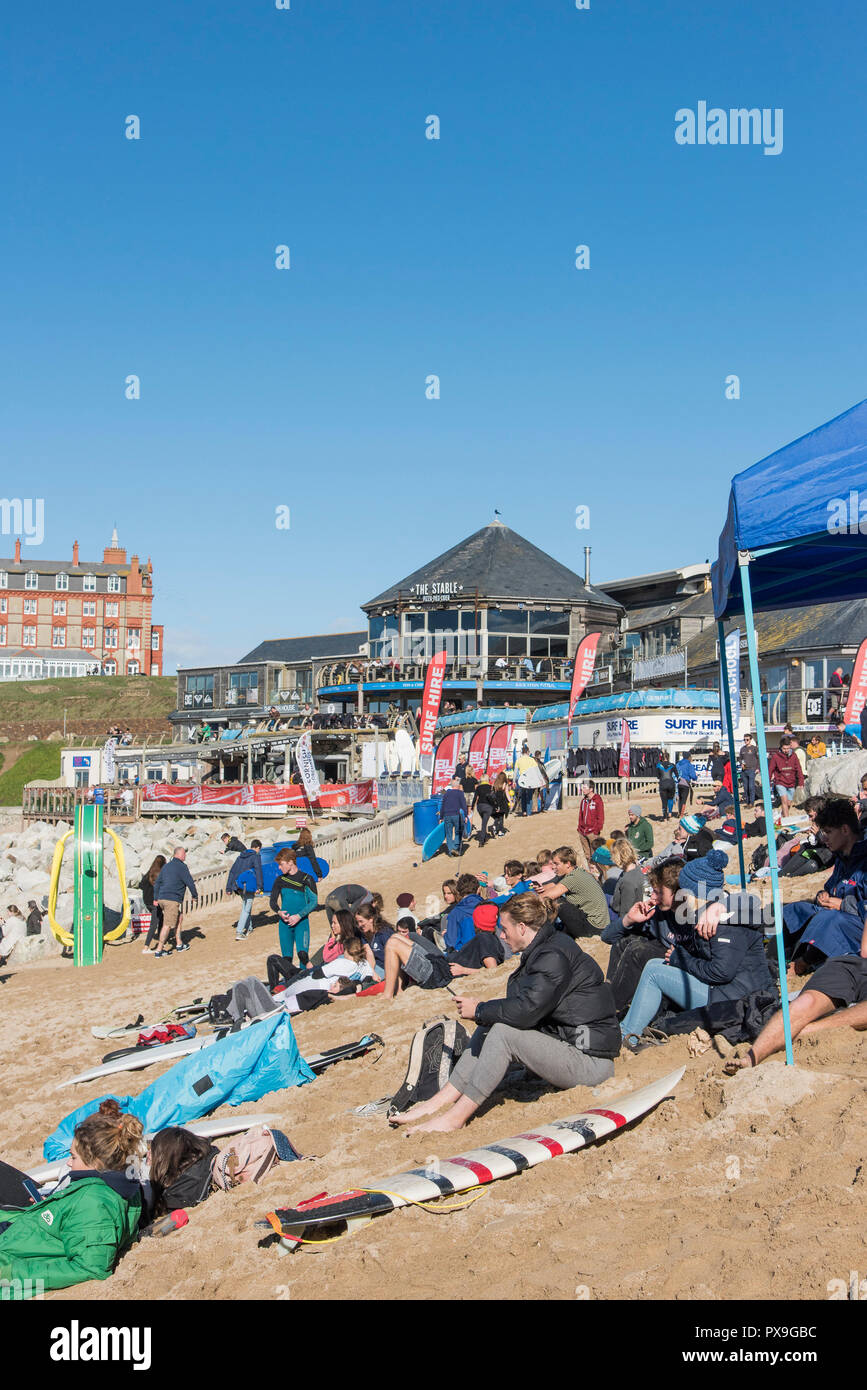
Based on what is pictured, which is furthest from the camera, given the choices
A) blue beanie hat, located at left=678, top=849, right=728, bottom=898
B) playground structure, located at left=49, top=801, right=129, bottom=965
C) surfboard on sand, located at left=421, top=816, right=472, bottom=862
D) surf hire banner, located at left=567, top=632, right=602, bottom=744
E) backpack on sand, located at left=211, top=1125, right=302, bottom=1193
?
surf hire banner, located at left=567, top=632, right=602, bottom=744

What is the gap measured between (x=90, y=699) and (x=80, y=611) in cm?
1709

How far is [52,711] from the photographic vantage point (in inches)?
3000

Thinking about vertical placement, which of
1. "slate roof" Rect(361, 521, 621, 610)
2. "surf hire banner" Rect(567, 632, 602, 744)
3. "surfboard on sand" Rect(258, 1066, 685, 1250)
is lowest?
"surfboard on sand" Rect(258, 1066, 685, 1250)

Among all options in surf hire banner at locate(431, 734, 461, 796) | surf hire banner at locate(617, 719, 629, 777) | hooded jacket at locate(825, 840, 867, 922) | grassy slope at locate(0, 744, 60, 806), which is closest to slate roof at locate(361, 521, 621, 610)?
grassy slope at locate(0, 744, 60, 806)

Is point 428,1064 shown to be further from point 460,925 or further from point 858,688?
point 858,688

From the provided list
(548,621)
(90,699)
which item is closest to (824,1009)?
(548,621)

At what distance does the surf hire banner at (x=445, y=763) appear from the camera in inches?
943

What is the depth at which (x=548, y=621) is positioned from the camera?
2082 inches

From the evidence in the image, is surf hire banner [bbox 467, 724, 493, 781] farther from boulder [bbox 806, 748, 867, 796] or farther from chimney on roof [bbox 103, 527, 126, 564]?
chimney on roof [bbox 103, 527, 126, 564]

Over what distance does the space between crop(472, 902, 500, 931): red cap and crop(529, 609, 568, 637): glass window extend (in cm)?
4247

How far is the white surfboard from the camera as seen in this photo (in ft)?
21.8
